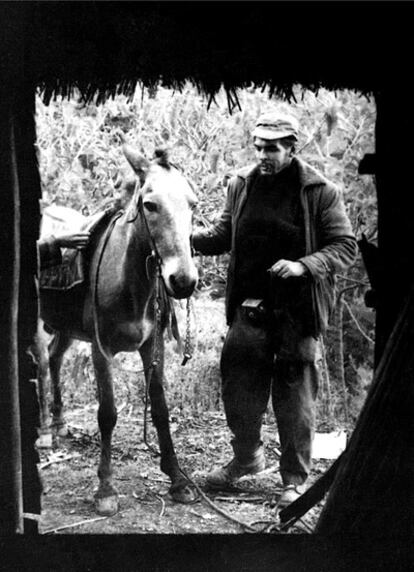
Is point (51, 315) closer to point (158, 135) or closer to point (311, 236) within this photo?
point (158, 135)

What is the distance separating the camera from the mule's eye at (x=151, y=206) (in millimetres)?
3535

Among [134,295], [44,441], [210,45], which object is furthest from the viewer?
[134,295]

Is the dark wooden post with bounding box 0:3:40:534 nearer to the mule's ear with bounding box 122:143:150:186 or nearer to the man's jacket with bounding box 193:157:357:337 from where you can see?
the mule's ear with bounding box 122:143:150:186

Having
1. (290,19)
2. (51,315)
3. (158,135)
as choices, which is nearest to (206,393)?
(51,315)

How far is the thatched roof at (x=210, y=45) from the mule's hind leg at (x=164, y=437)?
1390mm

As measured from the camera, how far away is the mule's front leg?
11.9 ft

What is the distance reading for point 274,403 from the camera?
3.67 metres

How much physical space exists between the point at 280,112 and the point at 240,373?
1.31 m

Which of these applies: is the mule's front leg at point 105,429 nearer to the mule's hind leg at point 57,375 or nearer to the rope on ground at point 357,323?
the mule's hind leg at point 57,375

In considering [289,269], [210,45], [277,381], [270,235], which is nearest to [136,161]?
[210,45]

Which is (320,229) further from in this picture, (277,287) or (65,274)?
(65,274)

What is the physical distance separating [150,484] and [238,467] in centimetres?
46

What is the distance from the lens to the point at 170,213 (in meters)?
3.52

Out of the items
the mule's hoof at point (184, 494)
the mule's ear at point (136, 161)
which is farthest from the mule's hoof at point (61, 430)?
the mule's ear at point (136, 161)
